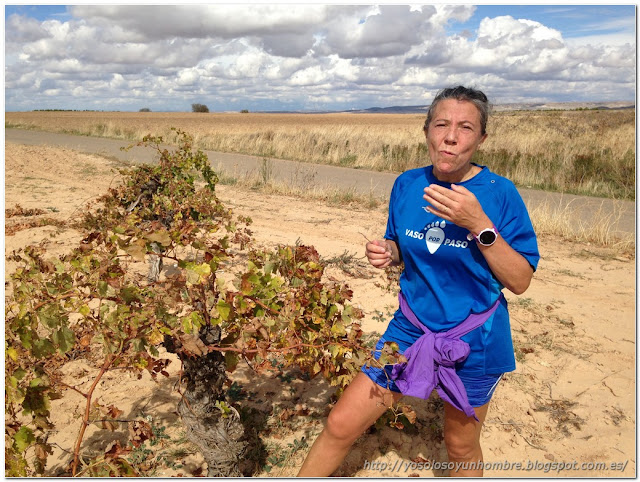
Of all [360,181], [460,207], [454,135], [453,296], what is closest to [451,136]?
[454,135]

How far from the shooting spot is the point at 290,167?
49.4 ft

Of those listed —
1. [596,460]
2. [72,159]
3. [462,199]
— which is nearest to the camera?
[462,199]

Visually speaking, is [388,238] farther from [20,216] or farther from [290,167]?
[290,167]

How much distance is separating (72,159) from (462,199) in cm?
1548

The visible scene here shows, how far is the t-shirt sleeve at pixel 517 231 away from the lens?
194 centimetres

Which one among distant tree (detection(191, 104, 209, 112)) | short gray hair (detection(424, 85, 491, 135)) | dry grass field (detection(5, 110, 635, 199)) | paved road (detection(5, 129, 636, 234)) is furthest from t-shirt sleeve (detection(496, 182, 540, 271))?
distant tree (detection(191, 104, 209, 112))

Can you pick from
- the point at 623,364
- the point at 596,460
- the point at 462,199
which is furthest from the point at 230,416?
the point at 623,364

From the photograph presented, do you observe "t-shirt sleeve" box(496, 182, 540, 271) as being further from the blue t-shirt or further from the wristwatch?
the wristwatch

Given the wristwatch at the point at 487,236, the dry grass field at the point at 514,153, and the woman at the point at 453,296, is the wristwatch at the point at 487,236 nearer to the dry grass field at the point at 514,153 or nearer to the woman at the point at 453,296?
the woman at the point at 453,296

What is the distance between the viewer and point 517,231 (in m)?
1.94

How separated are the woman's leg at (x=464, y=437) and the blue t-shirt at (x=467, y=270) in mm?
231

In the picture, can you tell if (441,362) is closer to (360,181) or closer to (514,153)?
(360,181)

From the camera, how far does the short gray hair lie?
2.03 m

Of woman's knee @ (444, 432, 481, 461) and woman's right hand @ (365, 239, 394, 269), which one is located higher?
woman's right hand @ (365, 239, 394, 269)
